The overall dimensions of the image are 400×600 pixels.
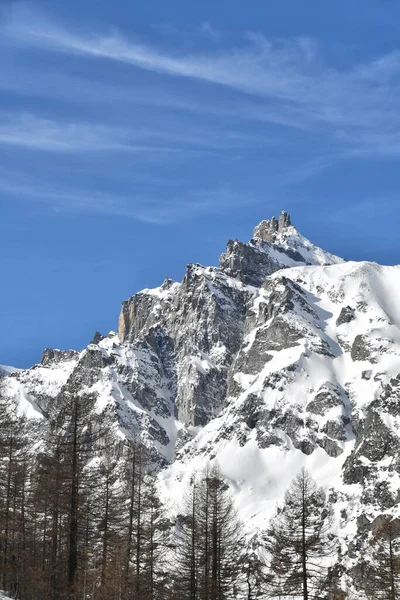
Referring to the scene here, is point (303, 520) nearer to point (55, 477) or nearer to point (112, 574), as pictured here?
point (112, 574)

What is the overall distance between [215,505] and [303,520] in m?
6.65

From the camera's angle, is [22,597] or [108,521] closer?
[22,597]

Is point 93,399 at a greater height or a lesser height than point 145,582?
greater

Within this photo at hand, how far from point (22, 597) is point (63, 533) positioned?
7.71 metres

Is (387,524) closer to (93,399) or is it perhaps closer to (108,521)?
(108,521)

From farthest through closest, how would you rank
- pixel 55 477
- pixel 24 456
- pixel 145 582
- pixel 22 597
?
1. pixel 24 456
2. pixel 145 582
3. pixel 22 597
4. pixel 55 477

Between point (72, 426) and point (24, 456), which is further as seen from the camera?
point (24, 456)

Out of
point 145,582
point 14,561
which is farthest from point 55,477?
point 145,582

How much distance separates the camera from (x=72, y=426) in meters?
50.2

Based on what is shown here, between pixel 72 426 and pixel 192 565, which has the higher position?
pixel 72 426

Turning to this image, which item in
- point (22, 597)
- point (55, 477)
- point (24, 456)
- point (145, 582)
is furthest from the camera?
point (24, 456)

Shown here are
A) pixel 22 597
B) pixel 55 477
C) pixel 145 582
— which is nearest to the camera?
pixel 55 477

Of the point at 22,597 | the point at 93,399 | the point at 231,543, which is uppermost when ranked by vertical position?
the point at 93,399

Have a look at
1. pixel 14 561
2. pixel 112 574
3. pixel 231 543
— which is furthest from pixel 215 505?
pixel 14 561
